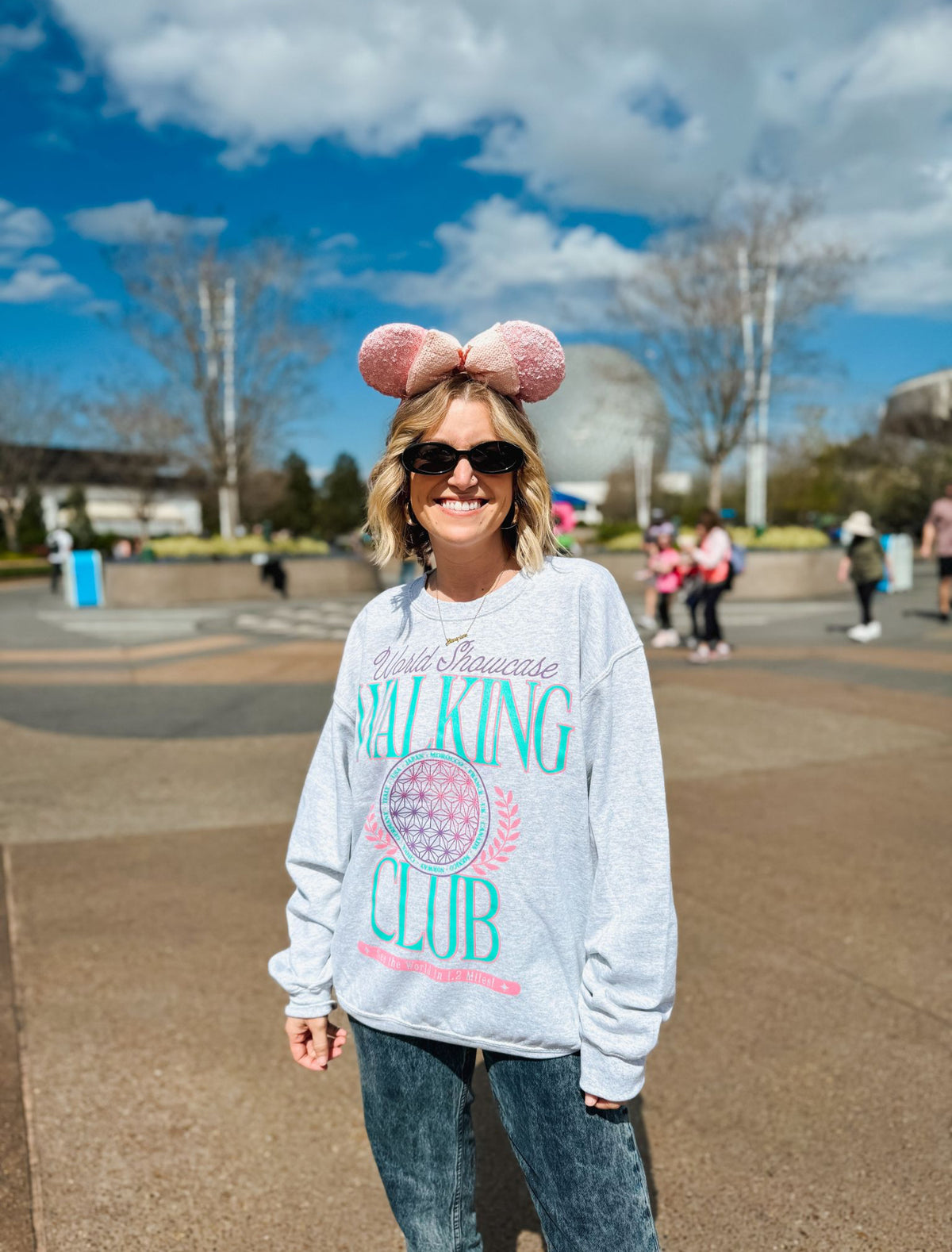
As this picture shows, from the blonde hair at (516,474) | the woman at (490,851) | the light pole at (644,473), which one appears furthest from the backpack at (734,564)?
the light pole at (644,473)

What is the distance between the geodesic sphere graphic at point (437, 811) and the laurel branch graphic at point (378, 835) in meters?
0.01

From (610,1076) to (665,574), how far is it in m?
11.3

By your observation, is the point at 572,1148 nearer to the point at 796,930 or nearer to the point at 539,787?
the point at 539,787

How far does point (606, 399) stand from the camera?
2412cm

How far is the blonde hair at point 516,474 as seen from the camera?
5.52 ft

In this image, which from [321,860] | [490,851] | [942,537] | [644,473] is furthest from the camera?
[644,473]

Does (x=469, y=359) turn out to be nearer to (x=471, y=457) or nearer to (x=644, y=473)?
(x=471, y=457)

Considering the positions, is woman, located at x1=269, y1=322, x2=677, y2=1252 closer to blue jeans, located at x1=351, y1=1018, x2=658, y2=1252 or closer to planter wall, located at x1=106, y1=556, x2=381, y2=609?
blue jeans, located at x1=351, y1=1018, x2=658, y2=1252

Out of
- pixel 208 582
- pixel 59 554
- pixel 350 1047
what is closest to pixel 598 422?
pixel 208 582

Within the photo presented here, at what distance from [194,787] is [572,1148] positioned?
483 centimetres

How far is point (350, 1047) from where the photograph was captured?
10.5 feet

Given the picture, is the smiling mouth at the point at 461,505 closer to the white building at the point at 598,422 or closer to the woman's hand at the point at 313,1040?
the white building at the point at 598,422

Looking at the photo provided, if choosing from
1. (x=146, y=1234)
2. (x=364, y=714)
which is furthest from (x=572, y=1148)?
(x=146, y=1234)

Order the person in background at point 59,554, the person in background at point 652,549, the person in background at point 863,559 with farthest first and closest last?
1. the person in background at point 59,554
2. the person in background at point 652,549
3. the person in background at point 863,559
